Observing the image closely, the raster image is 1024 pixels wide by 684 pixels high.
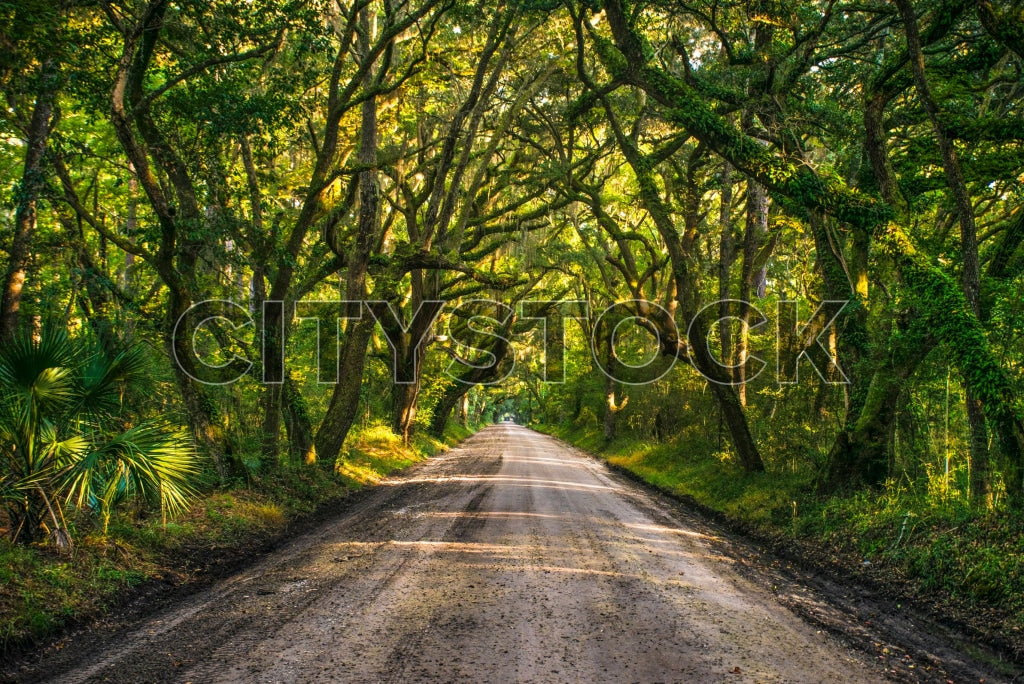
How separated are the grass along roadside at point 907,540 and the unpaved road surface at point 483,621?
1160mm

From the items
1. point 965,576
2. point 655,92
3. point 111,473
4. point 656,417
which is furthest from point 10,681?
point 656,417

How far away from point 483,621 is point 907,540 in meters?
5.37

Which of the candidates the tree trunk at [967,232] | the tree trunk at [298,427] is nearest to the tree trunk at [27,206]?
the tree trunk at [298,427]

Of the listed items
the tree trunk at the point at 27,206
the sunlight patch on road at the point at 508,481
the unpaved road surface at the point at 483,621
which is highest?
the tree trunk at the point at 27,206

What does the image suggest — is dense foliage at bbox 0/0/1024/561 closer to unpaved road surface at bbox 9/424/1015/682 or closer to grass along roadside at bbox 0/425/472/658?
grass along roadside at bbox 0/425/472/658

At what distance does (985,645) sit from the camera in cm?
544

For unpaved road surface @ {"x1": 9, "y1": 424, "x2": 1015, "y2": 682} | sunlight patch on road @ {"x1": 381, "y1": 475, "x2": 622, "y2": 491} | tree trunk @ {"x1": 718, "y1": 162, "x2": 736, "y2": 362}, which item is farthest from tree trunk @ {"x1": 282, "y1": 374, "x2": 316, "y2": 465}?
tree trunk @ {"x1": 718, "y1": 162, "x2": 736, "y2": 362}

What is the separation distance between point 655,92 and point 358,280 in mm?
7112

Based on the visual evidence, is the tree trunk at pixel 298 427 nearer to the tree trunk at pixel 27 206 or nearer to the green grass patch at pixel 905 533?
the tree trunk at pixel 27 206

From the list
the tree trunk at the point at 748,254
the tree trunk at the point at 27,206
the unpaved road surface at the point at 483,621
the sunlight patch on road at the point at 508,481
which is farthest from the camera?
the sunlight patch on road at the point at 508,481

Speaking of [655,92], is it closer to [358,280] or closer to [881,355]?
[881,355]

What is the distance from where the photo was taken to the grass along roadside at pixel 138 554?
500cm

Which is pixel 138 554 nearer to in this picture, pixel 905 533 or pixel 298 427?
pixel 298 427

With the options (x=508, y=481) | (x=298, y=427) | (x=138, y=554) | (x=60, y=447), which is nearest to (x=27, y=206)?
(x=60, y=447)
